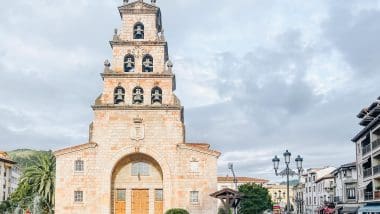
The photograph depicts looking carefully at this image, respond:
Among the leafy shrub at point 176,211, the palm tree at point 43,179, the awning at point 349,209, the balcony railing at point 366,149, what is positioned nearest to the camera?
the leafy shrub at point 176,211

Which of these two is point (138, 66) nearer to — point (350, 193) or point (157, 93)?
point (157, 93)

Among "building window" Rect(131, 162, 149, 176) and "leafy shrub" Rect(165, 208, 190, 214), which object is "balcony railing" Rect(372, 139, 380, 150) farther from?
"building window" Rect(131, 162, 149, 176)

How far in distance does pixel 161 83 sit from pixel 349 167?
41477mm

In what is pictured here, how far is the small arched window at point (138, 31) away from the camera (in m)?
44.1

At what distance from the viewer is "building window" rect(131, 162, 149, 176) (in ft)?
141

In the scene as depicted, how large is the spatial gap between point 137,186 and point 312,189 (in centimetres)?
6892

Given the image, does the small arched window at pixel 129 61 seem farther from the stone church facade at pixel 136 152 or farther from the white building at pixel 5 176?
the white building at pixel 5 176

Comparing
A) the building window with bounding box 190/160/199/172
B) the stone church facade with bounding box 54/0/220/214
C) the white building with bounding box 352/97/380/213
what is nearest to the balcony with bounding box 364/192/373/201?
the white building with bounding box 352/97/380/213

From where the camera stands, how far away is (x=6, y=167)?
8844 centimetres

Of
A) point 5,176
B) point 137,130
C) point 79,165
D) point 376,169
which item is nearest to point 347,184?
point 376,169

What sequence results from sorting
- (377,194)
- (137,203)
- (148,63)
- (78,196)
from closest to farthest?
1. (78,196)
2. (137,203)
3. (148,63)
4. (377,194)

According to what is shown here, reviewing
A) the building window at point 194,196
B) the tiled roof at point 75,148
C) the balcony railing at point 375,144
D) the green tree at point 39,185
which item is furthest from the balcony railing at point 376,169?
the green tree at point 39,185

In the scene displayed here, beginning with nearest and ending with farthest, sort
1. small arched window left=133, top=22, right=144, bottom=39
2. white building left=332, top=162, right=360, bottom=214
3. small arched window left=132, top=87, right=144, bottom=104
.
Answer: small arched window left=132, top=87, right=144, bottom=104 < small arched window left=133, top=22, right=144, bottom=39 < white building left=332, top=162, right=360, bottom=214

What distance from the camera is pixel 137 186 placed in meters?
42.8
